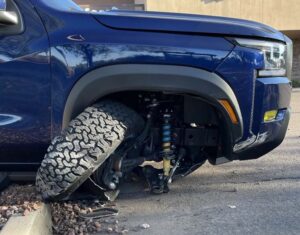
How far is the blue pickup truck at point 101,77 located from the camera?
3.15m

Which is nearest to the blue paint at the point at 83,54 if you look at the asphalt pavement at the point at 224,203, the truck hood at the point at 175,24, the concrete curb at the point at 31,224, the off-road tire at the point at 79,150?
the truck hood at the point at 175,24

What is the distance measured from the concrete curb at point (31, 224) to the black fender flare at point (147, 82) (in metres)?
0.74

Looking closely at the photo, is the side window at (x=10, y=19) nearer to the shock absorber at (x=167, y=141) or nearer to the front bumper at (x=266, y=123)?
the shock absorber at (x=167, y=141)

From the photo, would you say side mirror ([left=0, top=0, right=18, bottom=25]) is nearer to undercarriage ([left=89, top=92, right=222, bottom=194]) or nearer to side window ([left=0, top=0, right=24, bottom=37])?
side window ([left=0, top=0, right=24, bottom=37])

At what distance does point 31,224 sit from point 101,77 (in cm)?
110

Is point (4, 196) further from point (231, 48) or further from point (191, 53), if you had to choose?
point (231, 48)

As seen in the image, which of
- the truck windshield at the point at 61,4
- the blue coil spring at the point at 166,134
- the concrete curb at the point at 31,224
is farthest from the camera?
the blue coil spring at the point at 166,134

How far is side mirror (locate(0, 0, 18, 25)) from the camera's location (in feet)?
10.3

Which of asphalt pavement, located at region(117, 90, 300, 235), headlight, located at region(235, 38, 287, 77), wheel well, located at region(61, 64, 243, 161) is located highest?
headlight, located at region(235, 38, 287, 77)

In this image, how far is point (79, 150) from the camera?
125 inches

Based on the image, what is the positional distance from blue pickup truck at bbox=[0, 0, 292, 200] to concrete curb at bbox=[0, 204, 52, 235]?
174mm

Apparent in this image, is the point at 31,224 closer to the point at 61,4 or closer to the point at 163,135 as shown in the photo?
the point at 163,135

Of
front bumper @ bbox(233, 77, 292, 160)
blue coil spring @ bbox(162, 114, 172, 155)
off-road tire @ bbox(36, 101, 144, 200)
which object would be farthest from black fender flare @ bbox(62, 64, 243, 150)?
blue coil spring @ bbox(162, 114, 172, 155)

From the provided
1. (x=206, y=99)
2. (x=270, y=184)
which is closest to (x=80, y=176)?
(x=206, y=99)
